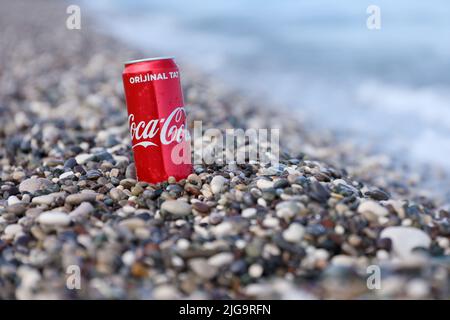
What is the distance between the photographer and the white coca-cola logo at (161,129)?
9.64 feet

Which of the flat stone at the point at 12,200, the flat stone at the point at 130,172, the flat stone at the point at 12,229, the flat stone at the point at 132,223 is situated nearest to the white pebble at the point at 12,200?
the flat stone at the point at 12,200

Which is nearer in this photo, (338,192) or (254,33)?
(338,192)

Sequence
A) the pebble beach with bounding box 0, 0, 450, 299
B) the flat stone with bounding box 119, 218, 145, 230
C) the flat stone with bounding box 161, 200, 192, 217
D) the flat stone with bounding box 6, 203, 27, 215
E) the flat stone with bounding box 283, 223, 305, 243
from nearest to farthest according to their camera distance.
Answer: the pebble beach with bounding box 0, 0, 450, 299 → the flat stone with bounding box 283, 223, 305, 243 → the flat stone with bounding box 119, 218, 145, 230 → the flat stone with bounding box 161, 200, 192, 217 → the flat stone with bounding box 6, 203, 27, 215

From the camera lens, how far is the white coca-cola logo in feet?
9.64

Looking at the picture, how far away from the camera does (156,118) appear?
2.93 meters

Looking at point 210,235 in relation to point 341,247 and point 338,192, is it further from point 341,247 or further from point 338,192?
point 338,192

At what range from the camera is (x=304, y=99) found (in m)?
8.30

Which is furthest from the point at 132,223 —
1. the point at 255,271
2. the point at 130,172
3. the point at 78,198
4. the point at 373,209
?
the point at 373,209

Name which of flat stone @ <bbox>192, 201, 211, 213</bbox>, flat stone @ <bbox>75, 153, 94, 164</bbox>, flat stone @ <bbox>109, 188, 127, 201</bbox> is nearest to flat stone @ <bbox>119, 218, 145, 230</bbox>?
flat stone @ <bbox>192, 201, 211, 213</bbox>

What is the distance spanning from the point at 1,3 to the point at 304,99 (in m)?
12.2

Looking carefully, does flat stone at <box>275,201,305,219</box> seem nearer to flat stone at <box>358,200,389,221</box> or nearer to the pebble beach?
the pebble beach

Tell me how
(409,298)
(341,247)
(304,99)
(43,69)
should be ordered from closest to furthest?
(409,298), (341,247), (43,69), (304,99)
